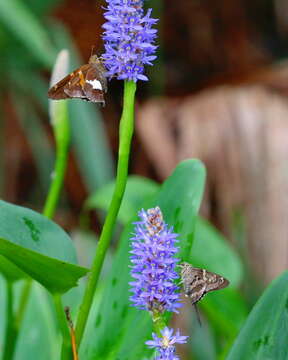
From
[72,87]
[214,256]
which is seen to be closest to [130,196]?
[214,256]

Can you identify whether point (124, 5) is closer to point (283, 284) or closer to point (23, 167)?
point (283, 284)

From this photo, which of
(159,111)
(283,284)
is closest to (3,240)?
(283,284)

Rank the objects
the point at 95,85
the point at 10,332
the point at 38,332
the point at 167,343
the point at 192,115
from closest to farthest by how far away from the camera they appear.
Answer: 1. the point at 167,343
2. the point at 95,85
3. the point at 10,332
4. the point at 38,332
5. the point at 192,115

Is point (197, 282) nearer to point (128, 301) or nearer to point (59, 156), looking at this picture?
point (128, 301)

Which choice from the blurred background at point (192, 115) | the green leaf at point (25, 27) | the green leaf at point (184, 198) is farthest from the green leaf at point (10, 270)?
the green leaf at point (25, 27)

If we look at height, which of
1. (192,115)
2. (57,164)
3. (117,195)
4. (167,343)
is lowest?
(167,343)

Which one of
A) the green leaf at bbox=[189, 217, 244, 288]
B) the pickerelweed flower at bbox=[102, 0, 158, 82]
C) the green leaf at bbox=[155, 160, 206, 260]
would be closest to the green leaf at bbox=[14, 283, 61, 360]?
the green leaf at bbox=[189, 217, 244, 288]
